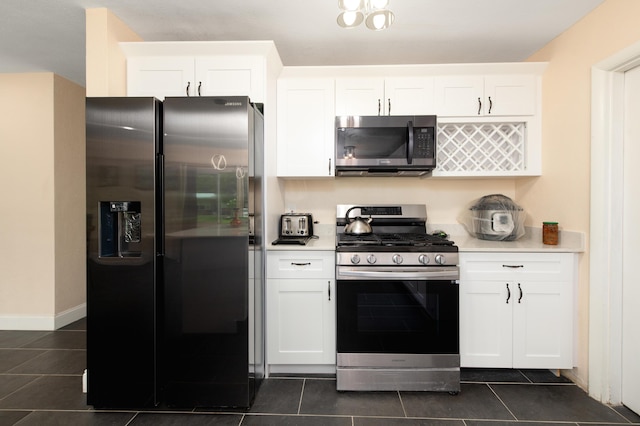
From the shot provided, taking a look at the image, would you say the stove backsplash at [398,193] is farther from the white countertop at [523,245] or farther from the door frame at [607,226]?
the door frame at [607,226]

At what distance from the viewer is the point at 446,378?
2084 millimetres

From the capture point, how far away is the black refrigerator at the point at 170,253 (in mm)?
1845

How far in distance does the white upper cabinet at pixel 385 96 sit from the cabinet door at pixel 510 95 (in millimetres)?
464

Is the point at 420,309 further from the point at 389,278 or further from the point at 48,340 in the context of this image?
the point at 48,340

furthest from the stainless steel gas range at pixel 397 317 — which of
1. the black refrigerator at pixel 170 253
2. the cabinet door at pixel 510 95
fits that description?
the cabinet door at pixel 510 95

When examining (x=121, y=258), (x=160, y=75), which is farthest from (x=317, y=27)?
(x=121, y=258)

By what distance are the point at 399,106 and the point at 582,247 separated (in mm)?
1625

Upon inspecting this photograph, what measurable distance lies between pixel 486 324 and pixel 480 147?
143 centimetres

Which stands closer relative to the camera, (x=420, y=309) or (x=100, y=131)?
(x=100, y=131)

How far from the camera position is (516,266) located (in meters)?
2.19

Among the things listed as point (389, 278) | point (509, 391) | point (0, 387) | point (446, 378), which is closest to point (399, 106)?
point (389, 278)

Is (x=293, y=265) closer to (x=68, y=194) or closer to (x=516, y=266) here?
(x=516, y=266)

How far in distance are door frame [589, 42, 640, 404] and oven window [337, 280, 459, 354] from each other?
0.88 metres

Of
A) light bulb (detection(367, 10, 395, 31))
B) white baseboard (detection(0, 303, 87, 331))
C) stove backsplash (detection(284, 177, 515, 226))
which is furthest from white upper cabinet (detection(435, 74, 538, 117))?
white baseboard (detection(0, 303, 87, 331))
